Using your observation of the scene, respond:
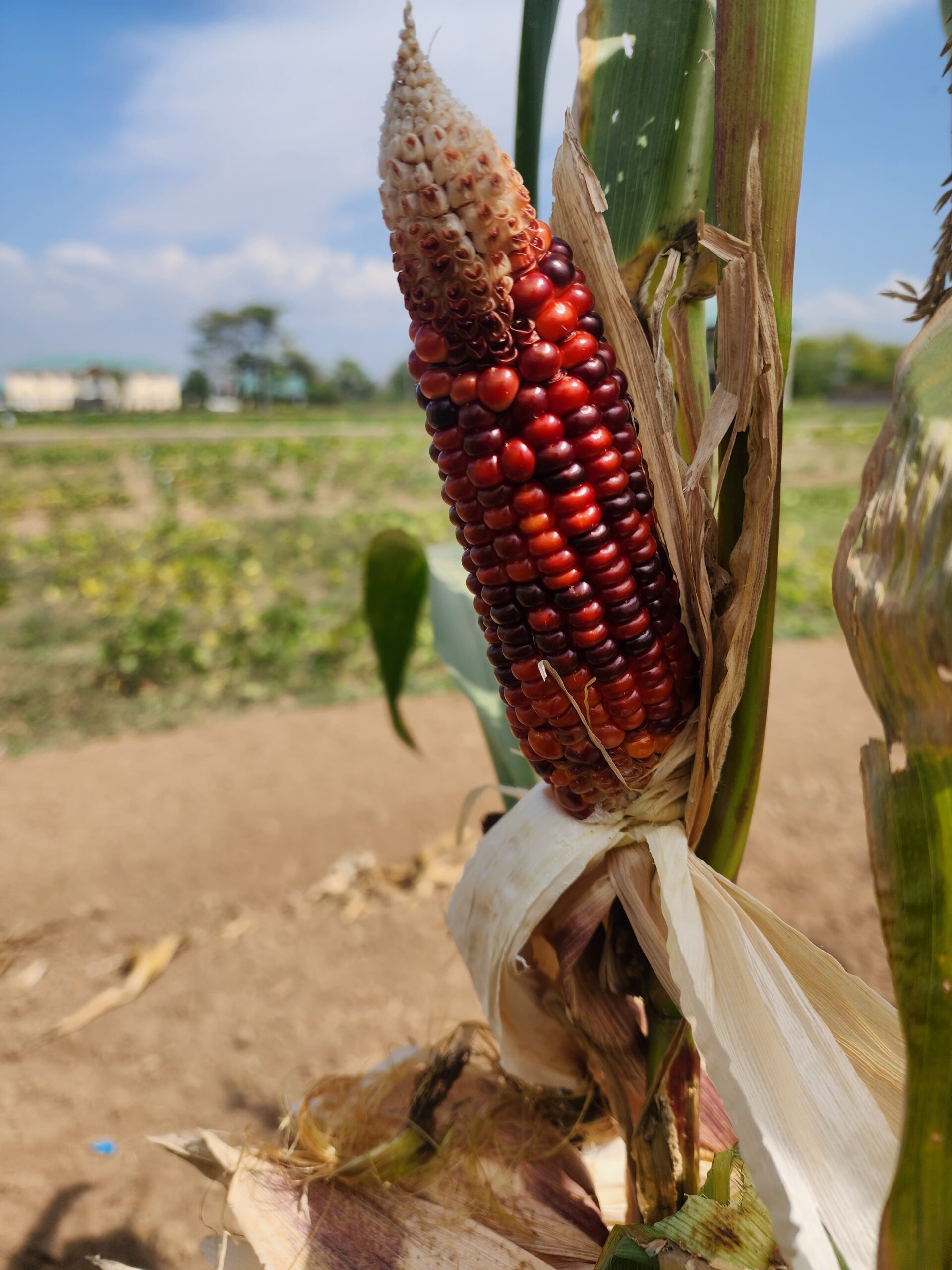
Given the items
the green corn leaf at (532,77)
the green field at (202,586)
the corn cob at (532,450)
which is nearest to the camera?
the corn cob at (532,450)

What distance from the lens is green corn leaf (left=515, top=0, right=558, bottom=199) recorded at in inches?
32.4

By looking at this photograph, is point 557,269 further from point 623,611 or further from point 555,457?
point 623,611

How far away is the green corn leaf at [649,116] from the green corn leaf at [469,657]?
618mm

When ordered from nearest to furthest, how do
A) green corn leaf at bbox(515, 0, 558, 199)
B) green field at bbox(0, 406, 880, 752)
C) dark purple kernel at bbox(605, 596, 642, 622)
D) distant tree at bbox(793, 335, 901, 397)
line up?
dark purple kernel at bbox(605, 596, 642, 622), green corn leaf at bbox(515, 0, 558, 199), green field at bbox(0, 406, 880, 752), distant tree at bbox(793, 335, 901, 397)

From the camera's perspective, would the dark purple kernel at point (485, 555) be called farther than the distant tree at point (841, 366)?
No

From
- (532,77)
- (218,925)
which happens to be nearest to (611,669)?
(532,77)

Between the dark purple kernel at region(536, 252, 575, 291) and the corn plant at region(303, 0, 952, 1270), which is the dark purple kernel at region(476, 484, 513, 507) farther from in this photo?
the dark purple kernel at region(536, 252, 575, 291)

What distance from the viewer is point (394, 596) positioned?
4.38ft

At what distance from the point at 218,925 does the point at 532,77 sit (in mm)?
2131

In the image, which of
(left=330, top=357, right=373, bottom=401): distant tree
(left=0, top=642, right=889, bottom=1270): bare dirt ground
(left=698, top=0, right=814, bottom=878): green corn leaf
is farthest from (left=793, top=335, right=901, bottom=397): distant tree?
(left=698, top=0, right=814, bottom=878): green corn leaf

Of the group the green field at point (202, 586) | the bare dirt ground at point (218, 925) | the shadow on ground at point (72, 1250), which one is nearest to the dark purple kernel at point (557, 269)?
the bare dirt ground at point (218, 925)

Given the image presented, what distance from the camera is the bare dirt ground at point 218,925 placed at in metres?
1.47

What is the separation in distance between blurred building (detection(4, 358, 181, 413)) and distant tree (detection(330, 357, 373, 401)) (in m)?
11.2

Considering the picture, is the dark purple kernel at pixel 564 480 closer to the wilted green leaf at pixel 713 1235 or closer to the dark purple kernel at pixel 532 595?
the dark purple kernel at pixel 532 595
